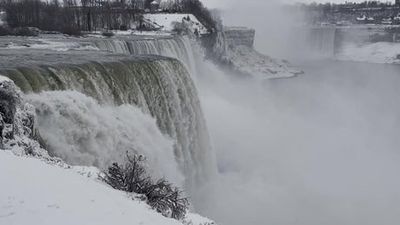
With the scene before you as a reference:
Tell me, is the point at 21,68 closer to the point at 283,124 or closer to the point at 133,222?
the point at 133,222

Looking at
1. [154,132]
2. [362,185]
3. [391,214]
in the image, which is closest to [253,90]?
[362,185]

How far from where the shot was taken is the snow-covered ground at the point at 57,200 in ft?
16.6

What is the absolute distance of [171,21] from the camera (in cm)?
5253

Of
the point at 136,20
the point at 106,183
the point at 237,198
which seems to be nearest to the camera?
the point at 106,183

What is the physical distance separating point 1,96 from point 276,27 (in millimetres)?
86273

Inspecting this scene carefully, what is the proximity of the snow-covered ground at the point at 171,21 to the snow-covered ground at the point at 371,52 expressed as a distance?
41.3 metres

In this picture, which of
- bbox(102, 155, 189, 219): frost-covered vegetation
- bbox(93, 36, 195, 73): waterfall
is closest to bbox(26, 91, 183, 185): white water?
bbox(102, 155, 189, 219): frost-covered vegetation

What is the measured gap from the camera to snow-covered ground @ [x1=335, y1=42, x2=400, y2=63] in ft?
274

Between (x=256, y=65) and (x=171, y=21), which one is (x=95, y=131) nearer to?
(x=171, y=21)

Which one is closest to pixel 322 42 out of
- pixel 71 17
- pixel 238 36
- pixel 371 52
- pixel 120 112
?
pixel 371 52

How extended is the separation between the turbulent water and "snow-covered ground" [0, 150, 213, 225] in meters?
3.41

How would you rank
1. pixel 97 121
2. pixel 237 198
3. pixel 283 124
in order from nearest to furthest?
pixel 97 121
pixel 237 198
pixel 283 124

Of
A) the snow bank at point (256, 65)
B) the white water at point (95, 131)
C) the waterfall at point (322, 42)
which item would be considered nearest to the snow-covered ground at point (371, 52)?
the waterfall at point (322, 42)

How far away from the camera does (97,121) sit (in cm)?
1115
